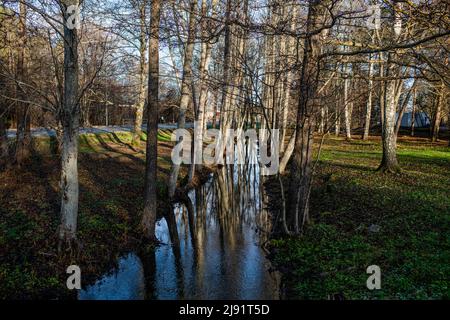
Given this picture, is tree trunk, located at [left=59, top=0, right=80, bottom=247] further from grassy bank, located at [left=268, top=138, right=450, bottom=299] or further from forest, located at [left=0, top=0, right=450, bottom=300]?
grassy bank, located at [left=268, top=138, right=450, bottom=299]

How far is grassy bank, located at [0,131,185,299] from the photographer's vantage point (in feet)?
24.0

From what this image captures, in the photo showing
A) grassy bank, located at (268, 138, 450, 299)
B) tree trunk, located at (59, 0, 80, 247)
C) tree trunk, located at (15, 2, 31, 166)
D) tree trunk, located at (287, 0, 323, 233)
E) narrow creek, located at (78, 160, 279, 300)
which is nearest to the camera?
grassy bank, located at (268, 138, 450, 299)

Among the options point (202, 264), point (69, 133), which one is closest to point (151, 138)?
point (69, 133)

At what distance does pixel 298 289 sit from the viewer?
7.33m

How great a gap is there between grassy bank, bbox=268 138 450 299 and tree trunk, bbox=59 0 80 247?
457cm

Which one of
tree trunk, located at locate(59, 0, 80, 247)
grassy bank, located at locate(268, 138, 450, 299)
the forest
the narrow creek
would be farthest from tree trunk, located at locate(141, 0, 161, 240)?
grassy bank, located at locate(268, 138, 450, 299)

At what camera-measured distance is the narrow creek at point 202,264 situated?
7.47 m

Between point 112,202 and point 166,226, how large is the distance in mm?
1871

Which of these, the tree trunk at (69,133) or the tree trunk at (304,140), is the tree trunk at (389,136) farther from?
the tree trunk at (69,133)

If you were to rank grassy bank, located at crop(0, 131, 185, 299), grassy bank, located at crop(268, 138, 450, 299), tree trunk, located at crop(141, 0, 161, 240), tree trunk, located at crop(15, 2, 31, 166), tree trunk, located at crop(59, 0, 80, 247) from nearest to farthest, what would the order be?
grassy bank, located at crop(268, 138, 450, 299) < grassy bank, located at crop(0, 131, 185, 299) < tree trunk, located at crop(59, 0, 80, 247) < tree trunk, located at crop(141, 0, 161, 240) < tree trunk, located at crop(15, 2, 31, 166)

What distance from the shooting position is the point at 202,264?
8.98 m

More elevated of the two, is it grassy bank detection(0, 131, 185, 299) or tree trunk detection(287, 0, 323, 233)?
tree trunk detection(287, 0, 323, 233)
